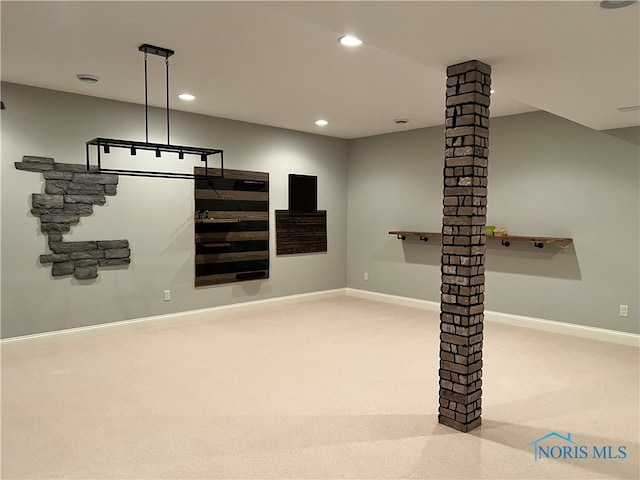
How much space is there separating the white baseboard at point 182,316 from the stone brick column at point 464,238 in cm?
366

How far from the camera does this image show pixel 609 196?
16.3 ft

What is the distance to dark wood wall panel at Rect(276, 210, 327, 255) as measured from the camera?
674cm

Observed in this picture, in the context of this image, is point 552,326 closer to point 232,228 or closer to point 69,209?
point 232,228

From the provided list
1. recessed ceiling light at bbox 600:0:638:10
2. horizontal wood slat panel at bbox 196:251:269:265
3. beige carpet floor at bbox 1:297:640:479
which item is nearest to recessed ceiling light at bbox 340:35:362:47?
recessed ceiling light at bbox 600:0:638:10

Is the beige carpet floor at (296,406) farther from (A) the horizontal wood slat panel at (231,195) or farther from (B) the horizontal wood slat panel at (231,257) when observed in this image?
(A) the horizontal wood slat panel at (231,195)

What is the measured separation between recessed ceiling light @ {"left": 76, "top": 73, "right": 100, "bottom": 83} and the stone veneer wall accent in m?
0.92

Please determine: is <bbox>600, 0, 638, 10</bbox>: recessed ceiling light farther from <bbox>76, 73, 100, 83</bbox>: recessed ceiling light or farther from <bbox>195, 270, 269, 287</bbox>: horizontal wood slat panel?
<bbox>195, 270, 269, 287</bbox>: horizontal wood slat panel

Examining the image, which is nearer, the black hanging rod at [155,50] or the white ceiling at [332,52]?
the white ceiling at [332,52]

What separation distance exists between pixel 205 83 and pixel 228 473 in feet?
10.8

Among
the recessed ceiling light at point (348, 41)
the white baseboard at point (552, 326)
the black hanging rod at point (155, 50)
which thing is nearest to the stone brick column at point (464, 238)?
the recessed ceiling light at point (348, 41)

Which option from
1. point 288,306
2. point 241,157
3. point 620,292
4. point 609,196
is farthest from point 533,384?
point 241,157

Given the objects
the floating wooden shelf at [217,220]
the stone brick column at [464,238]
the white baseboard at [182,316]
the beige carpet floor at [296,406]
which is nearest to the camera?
the beige carpet floor at [296,406]

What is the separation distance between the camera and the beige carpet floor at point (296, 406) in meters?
2.49

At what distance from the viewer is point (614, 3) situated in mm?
2020
